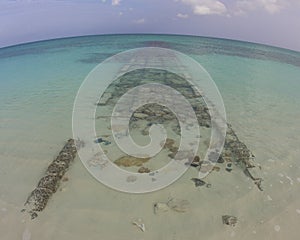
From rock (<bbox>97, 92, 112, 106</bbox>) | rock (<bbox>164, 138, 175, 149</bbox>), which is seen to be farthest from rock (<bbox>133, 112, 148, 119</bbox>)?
rock (<bbox>97, 92, 112, 106</bbox>)

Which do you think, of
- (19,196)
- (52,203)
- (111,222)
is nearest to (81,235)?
(111,222)

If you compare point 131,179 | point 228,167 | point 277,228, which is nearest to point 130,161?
point 131,179

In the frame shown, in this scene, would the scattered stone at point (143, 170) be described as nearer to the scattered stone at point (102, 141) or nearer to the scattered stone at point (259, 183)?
the scattered stone at point (102, 141)

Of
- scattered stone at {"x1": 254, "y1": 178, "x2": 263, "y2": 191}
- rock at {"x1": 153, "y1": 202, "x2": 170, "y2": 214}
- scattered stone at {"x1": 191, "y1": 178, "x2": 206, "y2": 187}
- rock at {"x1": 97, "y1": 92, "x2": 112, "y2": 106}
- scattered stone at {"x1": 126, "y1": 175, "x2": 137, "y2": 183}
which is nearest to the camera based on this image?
rock at {"x1": 153, "y1": 202, "x2": 170, "y2": 214}

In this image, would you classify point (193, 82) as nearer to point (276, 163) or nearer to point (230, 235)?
point (276, 163)

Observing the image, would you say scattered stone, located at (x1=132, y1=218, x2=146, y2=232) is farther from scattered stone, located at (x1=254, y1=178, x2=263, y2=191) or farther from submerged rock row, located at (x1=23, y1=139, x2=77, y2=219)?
scattered stone, located at (x1=254, y1=178, x2=263, y2=191)

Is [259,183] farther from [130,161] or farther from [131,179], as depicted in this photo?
[130,161]

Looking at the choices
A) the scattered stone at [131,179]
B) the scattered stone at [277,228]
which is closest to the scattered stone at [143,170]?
the scattered stone at [131,179]
